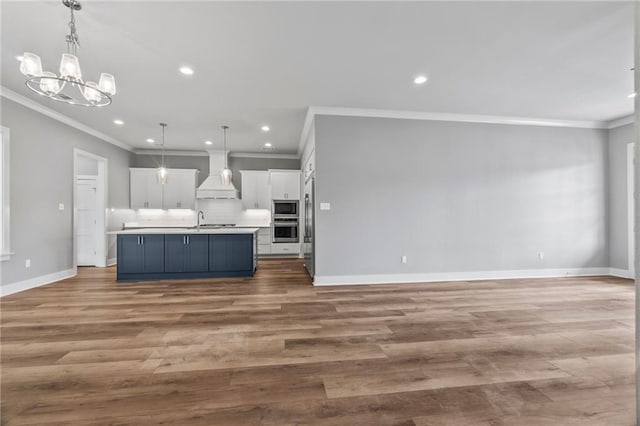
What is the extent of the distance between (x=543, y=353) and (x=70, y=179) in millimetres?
7458

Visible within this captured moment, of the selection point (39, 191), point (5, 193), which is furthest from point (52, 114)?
point (5, 193)

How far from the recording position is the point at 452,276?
459 centimetres

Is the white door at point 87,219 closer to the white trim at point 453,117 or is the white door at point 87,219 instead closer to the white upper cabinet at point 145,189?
the white upper cabinet at point 145,189

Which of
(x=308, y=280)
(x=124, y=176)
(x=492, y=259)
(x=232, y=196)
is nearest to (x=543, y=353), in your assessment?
(x=492, y=259)

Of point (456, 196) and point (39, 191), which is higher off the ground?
point (39, 191)

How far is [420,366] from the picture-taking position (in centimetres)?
196

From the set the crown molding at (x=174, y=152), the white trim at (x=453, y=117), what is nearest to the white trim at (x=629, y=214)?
the white trim at (x=453, y=117)

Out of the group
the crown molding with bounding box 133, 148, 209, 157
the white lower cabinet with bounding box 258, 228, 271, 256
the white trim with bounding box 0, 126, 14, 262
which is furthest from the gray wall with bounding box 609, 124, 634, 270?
the white trim with bounding box 0, 126, 14, 262

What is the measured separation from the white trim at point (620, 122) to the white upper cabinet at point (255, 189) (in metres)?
7.60

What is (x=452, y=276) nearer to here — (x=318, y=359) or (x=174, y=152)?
(x=318, y=359)

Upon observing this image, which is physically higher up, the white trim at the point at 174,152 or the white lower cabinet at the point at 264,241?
the white trim at the point at 174,152

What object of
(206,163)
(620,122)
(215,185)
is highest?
(620,122)

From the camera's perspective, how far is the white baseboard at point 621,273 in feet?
15.5

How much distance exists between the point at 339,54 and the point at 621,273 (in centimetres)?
652
